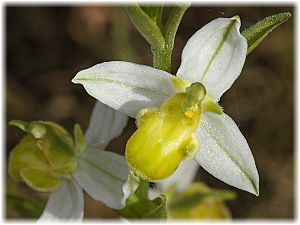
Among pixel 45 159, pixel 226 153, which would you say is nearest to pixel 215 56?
pixel 226 153

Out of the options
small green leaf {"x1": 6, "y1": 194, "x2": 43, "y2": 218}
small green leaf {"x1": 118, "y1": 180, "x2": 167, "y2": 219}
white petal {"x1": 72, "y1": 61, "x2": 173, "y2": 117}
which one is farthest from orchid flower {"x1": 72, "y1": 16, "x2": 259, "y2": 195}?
small green leaf {"x1": 6, "y1": 194, "x2": 43, "y2": 218}

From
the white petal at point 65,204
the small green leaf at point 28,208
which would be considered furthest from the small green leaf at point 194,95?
the small green leaf at point 28,208

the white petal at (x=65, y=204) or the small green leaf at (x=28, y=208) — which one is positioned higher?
the white petal at (x=65, y=204)

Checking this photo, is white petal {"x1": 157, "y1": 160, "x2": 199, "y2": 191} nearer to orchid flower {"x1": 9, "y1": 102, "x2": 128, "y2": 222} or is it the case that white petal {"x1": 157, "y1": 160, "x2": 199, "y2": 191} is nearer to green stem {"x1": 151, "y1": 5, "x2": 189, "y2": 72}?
orchid flower {"x1": 9, "y1": 102, "x2": 128, "y2": 222}

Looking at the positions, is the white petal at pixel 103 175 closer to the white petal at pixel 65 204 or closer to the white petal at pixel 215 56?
the white petal at pixel 65 204

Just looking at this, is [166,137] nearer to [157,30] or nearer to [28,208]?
[157,30]
